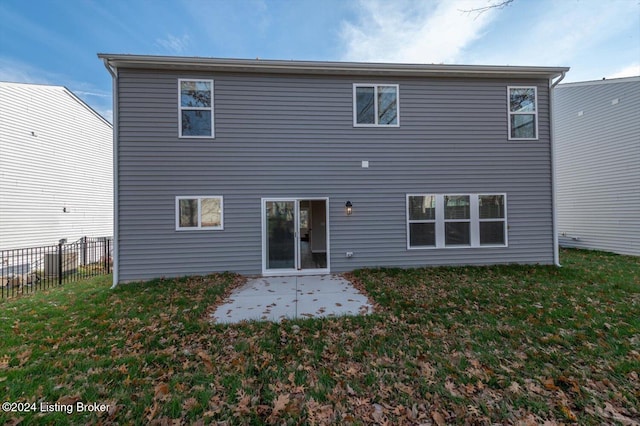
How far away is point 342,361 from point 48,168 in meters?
14.6

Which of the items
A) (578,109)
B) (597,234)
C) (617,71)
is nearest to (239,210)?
(597,234)

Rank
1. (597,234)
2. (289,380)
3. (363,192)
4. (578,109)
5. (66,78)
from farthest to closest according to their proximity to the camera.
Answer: (66,78) < (578,109) < (597,234) < (363,192) < (289,380)

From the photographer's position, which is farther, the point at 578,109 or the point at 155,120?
the point at 578,109

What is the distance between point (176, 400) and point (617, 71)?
18.3 metres

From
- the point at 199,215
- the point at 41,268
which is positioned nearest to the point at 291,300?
the point at 199,215

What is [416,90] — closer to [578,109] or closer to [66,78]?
[578,109]

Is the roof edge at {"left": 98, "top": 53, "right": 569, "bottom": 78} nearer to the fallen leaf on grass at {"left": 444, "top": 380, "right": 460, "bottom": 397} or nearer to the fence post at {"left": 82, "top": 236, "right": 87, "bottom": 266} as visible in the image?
the fallen leaf on grass at {"left": 444, "top": 380, "right": 460, "bottom": 397}

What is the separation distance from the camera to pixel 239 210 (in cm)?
688

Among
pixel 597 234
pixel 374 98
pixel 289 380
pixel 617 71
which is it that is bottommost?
pixel 289 380

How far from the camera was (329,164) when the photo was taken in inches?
280

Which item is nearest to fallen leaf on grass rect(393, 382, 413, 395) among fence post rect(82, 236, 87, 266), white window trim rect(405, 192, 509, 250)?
white window trim rect(405, 192, 509, 250)

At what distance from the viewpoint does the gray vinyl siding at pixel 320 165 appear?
6637 millimetres

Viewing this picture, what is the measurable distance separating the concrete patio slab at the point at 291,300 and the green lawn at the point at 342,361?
13.2 inches

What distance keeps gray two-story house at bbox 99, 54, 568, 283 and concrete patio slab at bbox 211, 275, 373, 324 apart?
0.84 m
